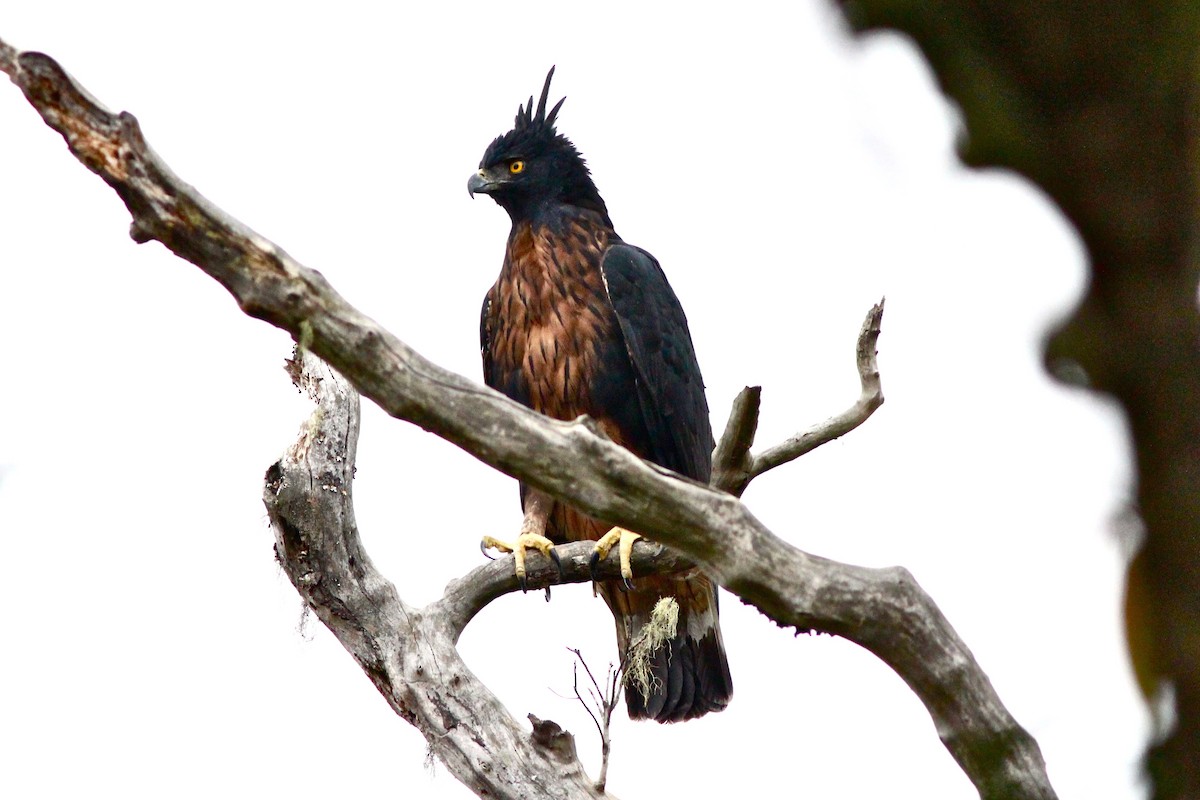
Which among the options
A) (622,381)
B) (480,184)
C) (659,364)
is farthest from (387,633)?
(480,184)

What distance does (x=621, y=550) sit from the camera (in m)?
4.58

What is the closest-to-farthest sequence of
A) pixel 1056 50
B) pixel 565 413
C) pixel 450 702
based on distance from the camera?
pixel 1056 50 < pixel 450 702 < pixel 565 413

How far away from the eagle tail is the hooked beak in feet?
6.99

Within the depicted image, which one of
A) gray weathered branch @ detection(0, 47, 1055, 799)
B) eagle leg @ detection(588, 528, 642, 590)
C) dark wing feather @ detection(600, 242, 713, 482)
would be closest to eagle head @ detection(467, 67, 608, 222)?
dark wing feather @ detection(600, 242, 713, 482)

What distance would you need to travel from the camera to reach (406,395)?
8.12ft

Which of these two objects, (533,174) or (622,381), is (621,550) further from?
(533,174)

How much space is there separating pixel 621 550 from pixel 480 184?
2414 millimetres

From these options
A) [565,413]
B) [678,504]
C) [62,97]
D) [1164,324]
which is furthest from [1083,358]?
[565,413]

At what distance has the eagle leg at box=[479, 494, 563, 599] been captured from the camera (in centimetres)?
468

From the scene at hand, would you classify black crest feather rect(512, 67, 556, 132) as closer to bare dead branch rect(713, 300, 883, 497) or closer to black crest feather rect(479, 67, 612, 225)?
black crest feather rect(479, 67, 612, 225)

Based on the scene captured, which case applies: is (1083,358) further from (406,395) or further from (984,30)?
(406,395)

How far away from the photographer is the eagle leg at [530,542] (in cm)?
468

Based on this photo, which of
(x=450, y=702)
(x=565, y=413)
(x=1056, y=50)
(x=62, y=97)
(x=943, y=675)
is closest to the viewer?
(x=1056, y=50)

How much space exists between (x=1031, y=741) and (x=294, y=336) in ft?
5.46
